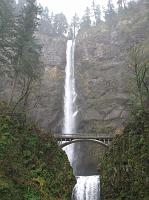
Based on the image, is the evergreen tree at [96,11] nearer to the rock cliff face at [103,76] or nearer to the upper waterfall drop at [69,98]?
→ the rock cliff face at [103,76]

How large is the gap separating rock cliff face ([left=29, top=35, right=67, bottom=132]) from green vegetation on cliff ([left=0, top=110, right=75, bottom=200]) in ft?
52.5

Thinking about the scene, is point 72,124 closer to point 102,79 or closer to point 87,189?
point 102,79

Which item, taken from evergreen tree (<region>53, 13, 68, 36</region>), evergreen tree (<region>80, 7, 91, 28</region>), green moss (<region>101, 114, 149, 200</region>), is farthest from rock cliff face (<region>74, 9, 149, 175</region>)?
evergreen tree (<region>80, 7, 91, 28</region>)

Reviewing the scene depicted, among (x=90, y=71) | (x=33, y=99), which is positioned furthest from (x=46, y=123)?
(x=90, y=71)

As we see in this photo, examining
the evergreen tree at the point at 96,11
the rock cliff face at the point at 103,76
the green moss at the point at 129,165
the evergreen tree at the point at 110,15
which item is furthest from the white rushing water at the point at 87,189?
the evergreen tree at the point at 96,11

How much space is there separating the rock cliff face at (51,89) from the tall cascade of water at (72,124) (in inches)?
34.1

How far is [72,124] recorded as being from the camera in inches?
2104

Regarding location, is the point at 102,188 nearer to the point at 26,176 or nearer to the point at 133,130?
the point at 133,130

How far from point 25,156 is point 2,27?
50.3 feet

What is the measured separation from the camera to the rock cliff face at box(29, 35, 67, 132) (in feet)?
176

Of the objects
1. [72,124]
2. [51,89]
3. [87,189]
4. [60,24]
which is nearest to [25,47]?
[87,189]

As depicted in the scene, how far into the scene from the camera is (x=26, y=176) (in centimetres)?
2500

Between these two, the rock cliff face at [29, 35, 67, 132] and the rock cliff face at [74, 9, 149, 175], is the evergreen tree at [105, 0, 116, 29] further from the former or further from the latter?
the rock cliff face at [29, 35, 67, 132]

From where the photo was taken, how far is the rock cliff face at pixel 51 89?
53688mm
